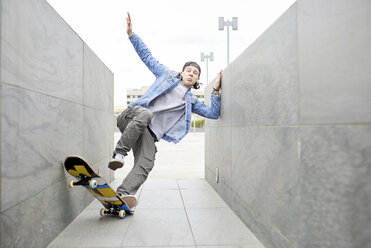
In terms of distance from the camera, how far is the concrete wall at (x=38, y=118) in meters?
1.85

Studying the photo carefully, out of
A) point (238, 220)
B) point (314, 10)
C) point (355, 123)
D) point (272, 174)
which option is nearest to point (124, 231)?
point (238, 220)

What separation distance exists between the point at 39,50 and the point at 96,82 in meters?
1.90

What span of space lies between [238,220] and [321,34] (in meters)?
2.23

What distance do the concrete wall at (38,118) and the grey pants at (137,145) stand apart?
52 centimetres

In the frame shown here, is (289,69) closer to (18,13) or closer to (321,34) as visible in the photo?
(321,34)

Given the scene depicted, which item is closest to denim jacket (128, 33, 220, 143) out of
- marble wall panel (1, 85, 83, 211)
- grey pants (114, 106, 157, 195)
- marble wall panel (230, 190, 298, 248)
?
grey pants (114, 106, 157, 195)

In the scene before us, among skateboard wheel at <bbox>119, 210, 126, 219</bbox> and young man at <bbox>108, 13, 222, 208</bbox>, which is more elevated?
young man at <bbox>108, 13, 222, 208</bbox>

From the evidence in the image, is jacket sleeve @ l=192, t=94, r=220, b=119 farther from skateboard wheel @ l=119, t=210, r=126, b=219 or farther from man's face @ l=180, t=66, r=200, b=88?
skateboard wheel @ l=119, t=210, r=126, b=219

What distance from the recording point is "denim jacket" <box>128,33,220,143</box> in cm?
410

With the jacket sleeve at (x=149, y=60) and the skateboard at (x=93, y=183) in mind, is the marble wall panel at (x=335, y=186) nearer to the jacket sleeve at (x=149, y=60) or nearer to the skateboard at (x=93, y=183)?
the skateboard at (x=93, y=183)

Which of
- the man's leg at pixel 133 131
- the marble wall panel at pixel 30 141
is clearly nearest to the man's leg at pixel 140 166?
the man's leg at pixel 133 131

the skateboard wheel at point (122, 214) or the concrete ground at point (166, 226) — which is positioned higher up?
the skateboard wheel at point (122, 214)

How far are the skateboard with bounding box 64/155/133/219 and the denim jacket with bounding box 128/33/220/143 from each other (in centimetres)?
126

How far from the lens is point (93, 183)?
2869 mm
